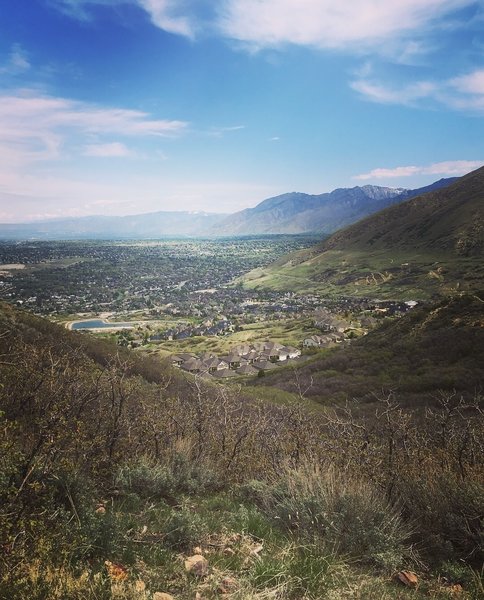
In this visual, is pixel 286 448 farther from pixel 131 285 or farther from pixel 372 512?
pixel 131 285

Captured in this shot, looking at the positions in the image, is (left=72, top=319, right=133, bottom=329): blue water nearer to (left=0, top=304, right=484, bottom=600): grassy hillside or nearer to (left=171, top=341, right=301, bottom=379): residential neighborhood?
(left=171, top=341, right=301, bottom=379): residential neighborhood

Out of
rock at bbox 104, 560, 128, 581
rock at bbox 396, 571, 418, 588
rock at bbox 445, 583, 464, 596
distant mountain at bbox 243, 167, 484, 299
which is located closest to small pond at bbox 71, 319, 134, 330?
distant mountain at bbox 243, 167, 484, 299

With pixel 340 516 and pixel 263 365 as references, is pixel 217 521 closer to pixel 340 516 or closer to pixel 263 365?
pixel 340 516

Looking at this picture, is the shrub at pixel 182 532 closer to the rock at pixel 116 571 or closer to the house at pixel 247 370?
the rock at pixel 116 571

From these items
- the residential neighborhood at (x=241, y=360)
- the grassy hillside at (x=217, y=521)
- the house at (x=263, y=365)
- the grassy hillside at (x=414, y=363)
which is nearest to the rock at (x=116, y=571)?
the grassy hillside at (x=217, y=521)

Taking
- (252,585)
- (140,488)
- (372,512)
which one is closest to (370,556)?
(372,512)
